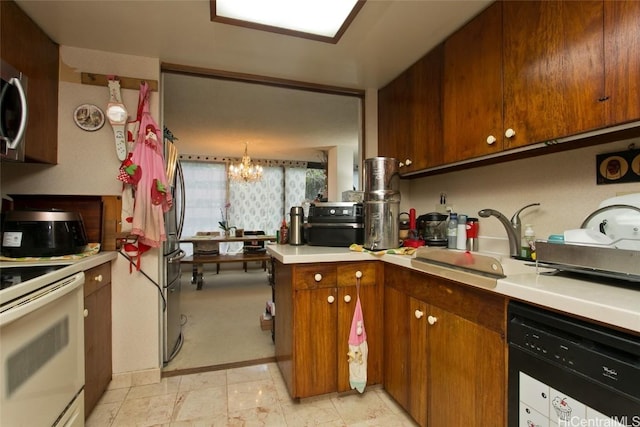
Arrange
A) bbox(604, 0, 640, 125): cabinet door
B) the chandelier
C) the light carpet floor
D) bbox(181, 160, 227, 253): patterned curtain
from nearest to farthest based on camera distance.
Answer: bbox(604, 0, 640, 125): cabinet door → the light carpet floor → the chandelier → bbox(181, 160, 227, 253): patterned curtain

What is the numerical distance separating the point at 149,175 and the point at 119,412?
1.38m

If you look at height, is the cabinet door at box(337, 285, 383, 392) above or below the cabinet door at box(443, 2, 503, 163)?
below

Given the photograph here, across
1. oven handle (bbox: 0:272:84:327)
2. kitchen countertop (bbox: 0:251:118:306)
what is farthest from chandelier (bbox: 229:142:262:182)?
oven handle (bbox: 0:272:84:327)

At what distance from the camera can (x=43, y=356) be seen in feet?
3.46

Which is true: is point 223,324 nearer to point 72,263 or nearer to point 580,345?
point 72,263

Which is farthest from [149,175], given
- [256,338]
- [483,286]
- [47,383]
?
[483,286]

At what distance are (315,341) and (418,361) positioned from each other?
0.55 metres

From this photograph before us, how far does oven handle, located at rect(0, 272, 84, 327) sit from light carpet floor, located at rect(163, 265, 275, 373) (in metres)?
1.18

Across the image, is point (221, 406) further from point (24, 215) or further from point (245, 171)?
point (245, 171)

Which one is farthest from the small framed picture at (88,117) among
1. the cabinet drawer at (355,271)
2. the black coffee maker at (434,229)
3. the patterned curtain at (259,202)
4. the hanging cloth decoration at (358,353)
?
the patterned curtain at (259,202)

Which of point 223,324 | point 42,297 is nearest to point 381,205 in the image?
point 42,297

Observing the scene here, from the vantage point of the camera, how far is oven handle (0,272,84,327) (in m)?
0.85

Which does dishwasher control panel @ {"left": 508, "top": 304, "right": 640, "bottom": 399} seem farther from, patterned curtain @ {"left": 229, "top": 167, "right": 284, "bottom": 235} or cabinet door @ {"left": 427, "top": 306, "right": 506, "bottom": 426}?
patterned curtain @ {"left": 229, "top": 167, "right": 284, "bottom": 235}

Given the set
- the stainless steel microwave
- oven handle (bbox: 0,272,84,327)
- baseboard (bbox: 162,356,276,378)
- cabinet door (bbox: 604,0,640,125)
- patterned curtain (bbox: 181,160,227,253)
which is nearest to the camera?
oven handle (bbox: 0,272,84,327)
